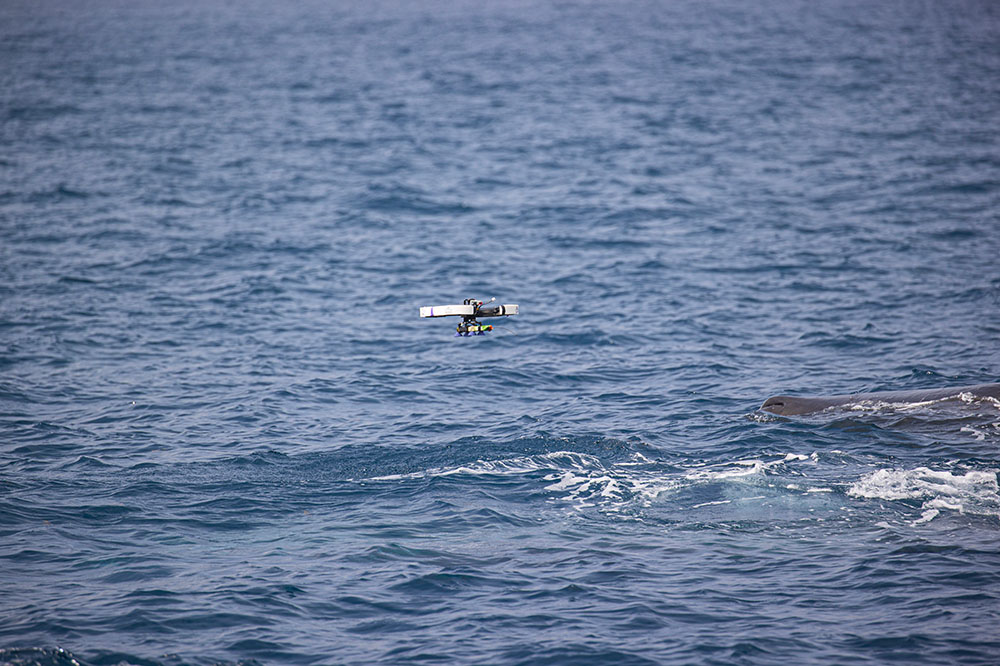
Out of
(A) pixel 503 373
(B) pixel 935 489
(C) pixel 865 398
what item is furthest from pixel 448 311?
(C) pixel 865 398

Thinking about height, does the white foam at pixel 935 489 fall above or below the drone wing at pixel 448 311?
below

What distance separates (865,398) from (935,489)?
5.89 m

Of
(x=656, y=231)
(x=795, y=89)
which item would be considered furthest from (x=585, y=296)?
(x=795, y=89)

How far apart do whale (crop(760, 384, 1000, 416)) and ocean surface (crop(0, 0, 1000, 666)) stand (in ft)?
2.08

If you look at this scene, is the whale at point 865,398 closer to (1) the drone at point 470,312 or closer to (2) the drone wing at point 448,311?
(1) the drone at point 470,312

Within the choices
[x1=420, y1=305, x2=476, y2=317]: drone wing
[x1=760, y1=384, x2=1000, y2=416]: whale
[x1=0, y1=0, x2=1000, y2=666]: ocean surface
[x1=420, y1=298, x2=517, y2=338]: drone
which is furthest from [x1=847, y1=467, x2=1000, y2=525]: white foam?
[x1=420, y1=305, x2=476, y2=317]: drone wing

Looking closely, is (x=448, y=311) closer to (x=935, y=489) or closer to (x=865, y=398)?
(x=935, y=489)

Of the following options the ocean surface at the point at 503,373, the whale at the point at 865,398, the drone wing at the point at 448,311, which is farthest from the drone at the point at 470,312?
the whale at the point at 865,398

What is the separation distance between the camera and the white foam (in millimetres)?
22562

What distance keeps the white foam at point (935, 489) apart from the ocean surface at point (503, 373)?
0.33ft

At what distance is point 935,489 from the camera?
922 inches

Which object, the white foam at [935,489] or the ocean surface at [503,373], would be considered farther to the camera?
the white foam at [935,489]

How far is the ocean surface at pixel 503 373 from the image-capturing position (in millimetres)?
19391

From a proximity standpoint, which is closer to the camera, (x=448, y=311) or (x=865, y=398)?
(x=448, y=311)
